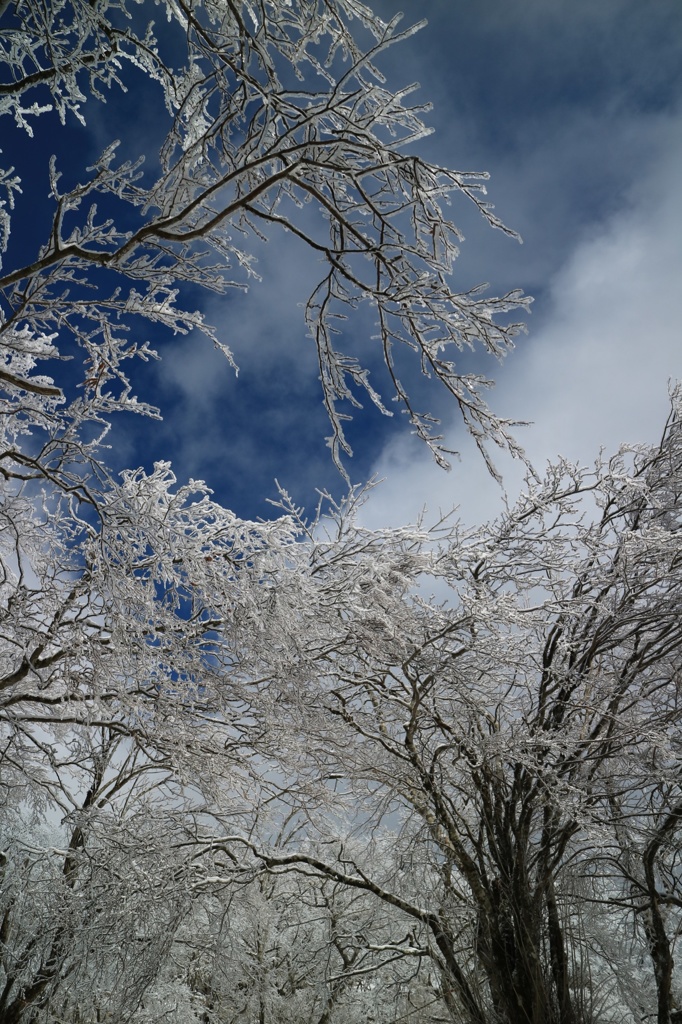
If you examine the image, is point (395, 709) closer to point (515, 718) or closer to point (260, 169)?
point (515, 718)

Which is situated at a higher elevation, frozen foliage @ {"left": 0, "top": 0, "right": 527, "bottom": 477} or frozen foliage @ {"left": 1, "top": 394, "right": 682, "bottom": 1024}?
frozen foliage @ {"left": 0, "top": 0, "right": 527, "bottom": 477}

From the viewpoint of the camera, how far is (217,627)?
4305 mm

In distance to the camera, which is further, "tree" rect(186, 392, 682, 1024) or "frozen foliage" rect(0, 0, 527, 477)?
"tree" rect(186, 392, 682, 1024)

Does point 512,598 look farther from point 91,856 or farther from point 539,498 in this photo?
point 91,856

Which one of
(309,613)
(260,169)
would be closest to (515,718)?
(309,613)

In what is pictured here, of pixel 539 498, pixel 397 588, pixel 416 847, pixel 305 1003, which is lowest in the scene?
pixel 305 1003

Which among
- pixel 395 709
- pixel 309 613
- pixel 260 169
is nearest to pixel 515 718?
pixel 395 709

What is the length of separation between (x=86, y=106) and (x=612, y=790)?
18.2 ft

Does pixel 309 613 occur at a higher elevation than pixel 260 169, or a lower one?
lower

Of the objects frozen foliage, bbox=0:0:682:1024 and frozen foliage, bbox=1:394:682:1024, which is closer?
frozen foliage, bbox=0:0:682:1024

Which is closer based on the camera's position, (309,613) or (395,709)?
(309,613)

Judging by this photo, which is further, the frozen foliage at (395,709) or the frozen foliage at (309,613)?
the frozen foliage at (395,709)

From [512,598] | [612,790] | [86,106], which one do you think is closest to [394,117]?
[86,106]

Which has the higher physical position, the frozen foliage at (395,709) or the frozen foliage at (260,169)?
the frozen foliage at (260,169)
